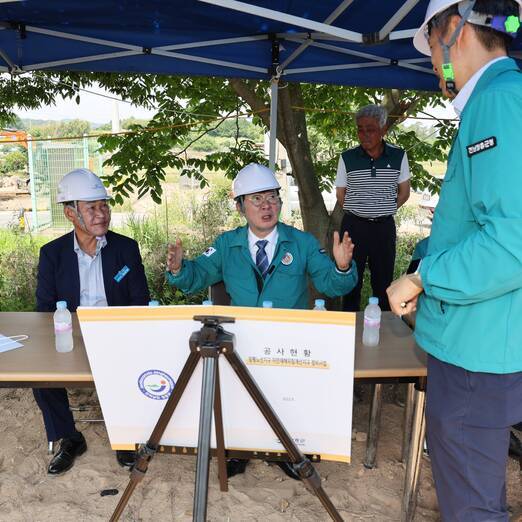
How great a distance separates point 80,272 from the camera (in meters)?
2.84

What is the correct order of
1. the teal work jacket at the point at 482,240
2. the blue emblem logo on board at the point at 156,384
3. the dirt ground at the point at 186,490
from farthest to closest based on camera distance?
the dirt ground at the point at 186,490
the blue emblem logo on board at the point at 156,384
the teal work jacket at the point at 482,240

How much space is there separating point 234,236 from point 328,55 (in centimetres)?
175

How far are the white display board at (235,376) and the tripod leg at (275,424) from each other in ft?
0.32

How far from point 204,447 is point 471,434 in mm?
725

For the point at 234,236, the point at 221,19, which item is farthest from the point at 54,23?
the point at 234,236

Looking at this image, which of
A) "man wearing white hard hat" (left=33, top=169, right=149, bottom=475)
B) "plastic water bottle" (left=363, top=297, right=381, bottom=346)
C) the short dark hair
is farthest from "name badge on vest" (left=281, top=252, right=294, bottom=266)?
the short dark hair

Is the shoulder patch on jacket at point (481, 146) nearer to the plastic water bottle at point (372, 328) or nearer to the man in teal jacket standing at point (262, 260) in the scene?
the plastic water bottle at point (372, 328)

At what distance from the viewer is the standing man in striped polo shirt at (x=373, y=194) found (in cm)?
412

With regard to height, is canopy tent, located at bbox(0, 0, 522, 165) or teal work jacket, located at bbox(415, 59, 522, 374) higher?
canopy tent, located at bbox(0, 0, 522, 165)

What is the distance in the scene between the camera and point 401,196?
4.37m

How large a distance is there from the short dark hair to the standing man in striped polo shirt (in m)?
2.75

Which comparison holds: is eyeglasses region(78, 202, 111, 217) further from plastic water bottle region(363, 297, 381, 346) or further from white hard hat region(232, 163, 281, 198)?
plastic water bottle region(363, 297, 381, 346)

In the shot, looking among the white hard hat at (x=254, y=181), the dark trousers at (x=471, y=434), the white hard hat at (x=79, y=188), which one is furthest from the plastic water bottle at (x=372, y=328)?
the white hard hat at (x=79, y=188)

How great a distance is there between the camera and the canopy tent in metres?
2.87
